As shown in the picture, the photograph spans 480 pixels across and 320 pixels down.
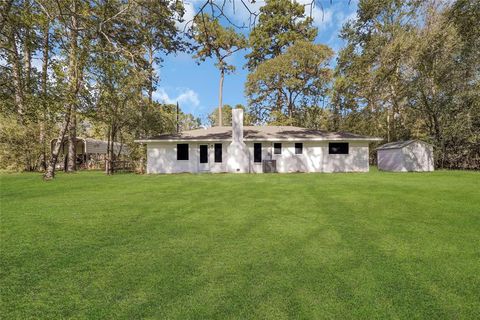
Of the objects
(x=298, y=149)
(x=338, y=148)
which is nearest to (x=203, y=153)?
(x=298, y=149)

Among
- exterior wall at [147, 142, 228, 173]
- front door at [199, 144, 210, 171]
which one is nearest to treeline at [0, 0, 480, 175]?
exterior wall at [147, 142, 228, 173]

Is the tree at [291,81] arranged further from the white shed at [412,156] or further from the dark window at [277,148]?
the white shed at [412,156]

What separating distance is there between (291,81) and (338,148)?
33.0 ft

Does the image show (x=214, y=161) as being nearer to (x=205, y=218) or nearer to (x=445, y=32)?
(x=205, y=218)

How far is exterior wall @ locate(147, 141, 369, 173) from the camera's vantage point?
20172mm

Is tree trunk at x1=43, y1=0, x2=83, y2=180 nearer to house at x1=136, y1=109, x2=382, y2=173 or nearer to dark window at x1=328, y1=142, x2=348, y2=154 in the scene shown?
house at x1=136, y1=109, x2=382, y2=173

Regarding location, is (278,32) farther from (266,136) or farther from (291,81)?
(266,136)

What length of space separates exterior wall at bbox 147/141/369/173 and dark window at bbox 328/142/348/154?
25 centimetres

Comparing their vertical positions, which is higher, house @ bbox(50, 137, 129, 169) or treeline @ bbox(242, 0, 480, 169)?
treeline @ bbox(242, 0, 480, 169)

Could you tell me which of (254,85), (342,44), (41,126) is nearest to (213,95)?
(254,85)

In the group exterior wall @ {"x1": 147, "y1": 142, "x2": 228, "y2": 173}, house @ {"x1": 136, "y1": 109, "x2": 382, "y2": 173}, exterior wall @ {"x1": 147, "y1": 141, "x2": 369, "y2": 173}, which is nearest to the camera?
house @ {"x1": 136, "y1": 109, "x2": 382, "y2": 173}

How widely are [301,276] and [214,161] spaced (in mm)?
17301

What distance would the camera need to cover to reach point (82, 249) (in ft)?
13.9

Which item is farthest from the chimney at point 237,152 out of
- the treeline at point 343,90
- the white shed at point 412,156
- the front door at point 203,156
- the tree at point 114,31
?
the tree at point 114,31
